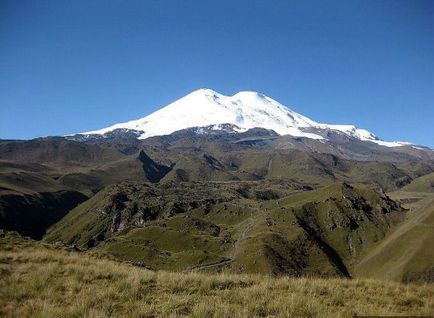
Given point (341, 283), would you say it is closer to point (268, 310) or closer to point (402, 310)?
point (402, 310)

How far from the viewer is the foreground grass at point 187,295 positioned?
12.8 meters

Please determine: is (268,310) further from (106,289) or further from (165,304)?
(106,289)

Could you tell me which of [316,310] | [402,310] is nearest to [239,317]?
[316,310]

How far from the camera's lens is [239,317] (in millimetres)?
12281

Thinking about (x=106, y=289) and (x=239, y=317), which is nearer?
(x=239, y=317)

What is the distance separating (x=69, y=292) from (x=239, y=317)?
230 inches

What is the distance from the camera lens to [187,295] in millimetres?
14555

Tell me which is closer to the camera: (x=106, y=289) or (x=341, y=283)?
(x=106, y=289)

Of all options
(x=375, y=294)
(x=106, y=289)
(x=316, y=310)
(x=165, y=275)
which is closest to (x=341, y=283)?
(x=375, y=294)

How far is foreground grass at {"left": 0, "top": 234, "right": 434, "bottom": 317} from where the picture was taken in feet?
42.1

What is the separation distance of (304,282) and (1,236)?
1001 inches

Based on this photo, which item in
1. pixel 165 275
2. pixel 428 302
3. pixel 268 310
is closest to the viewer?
pixel 268 310

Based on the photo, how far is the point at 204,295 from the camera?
15.0 metres

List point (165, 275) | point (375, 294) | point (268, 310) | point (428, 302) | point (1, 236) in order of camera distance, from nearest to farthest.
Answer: point (268, 310)
point (428, 302)
point (375, 294)
point (165, 275)
point (1, 236)
